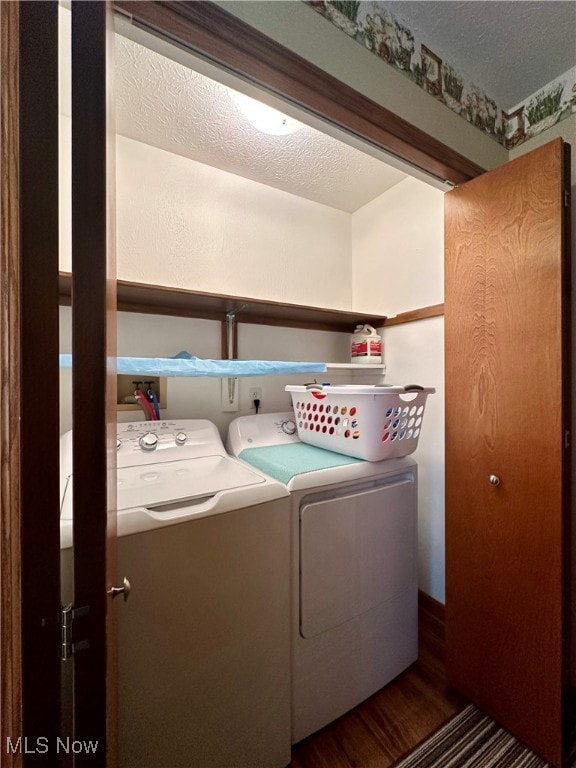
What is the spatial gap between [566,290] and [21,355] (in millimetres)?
1528

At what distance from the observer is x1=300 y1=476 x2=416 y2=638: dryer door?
43.7 inches

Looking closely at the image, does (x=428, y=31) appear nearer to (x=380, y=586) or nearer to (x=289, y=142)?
(x=289, y=142)

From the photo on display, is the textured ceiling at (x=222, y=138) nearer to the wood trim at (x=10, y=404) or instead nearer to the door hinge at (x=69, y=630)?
the wood trim at (x=10, y=404)

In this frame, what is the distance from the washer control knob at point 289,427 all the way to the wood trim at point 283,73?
1307 mm

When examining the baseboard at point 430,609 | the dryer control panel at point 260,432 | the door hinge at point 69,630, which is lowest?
the baseboard at point 430,609

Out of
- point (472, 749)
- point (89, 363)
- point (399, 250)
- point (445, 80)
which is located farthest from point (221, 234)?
point (472, 749)

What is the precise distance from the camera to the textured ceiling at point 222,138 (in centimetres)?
124

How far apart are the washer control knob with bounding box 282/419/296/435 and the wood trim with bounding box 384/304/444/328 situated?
0.96 meters

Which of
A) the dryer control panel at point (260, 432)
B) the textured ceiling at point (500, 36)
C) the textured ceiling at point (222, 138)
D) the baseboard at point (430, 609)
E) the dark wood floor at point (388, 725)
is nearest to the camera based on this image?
the textured ceiling at point (500, 36)

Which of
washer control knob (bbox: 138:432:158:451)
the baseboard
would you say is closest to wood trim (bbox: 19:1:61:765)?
washer control knob (bbox: 138:432:158:451)

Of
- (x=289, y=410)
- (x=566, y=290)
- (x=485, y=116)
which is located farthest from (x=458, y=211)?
(x=289, y=410)

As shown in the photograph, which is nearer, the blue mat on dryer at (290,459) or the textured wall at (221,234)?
the blue mat on dryer at (290,459)

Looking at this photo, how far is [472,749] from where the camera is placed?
1104 mm

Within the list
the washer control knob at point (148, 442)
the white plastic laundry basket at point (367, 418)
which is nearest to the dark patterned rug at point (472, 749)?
the white plastic laundry basket at point (367, 418)
